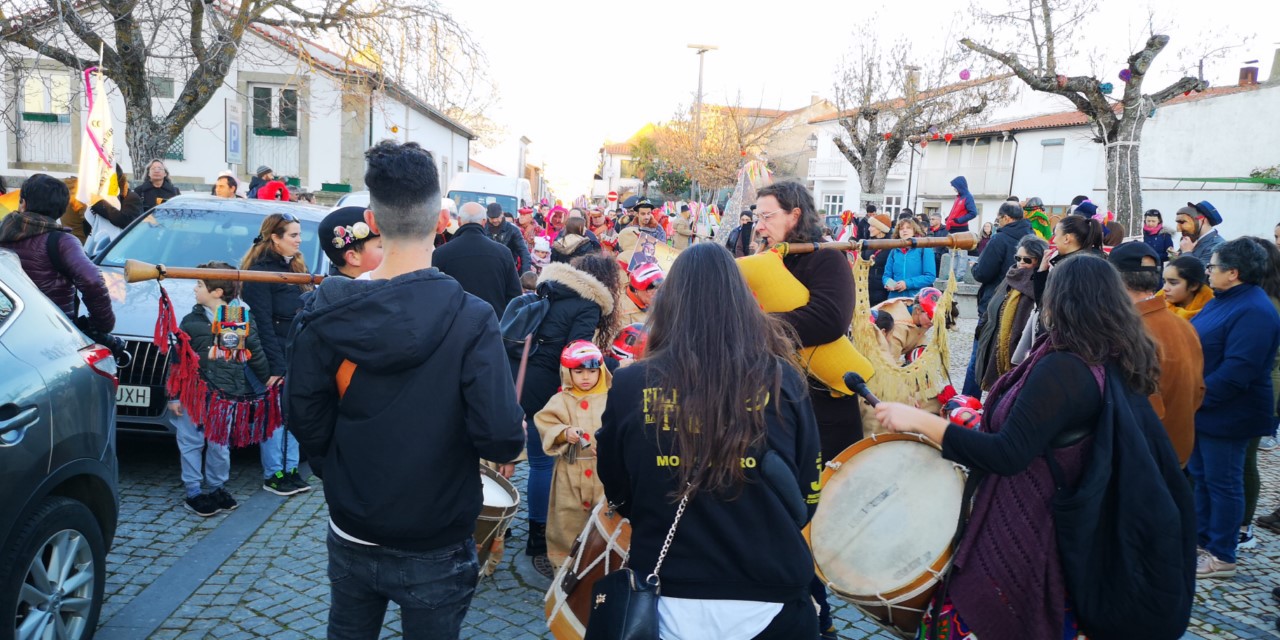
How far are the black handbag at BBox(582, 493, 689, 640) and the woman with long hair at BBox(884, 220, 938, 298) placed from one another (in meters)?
7.32

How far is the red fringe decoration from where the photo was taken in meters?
5.05

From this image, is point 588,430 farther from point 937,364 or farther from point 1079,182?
point 1079,182

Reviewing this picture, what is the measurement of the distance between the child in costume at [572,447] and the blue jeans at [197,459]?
2.24 meters

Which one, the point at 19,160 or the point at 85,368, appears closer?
the point at 85,368

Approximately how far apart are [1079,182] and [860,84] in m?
15.7

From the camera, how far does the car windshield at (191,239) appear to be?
685 centimetres

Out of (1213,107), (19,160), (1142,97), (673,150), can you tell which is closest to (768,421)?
(1142,97)

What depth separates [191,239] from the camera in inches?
276

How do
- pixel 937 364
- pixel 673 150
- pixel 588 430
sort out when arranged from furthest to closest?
pixel 673 150 < pixel 937 364 < pixel 588 430

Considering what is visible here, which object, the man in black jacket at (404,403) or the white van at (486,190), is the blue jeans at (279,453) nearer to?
the man in black jacket at (404,403)

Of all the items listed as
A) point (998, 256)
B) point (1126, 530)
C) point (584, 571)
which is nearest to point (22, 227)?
point (584, 571)

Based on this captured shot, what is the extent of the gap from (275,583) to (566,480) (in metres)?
1.61

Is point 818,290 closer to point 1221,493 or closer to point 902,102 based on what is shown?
point 1221,493

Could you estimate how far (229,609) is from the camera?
416cm
